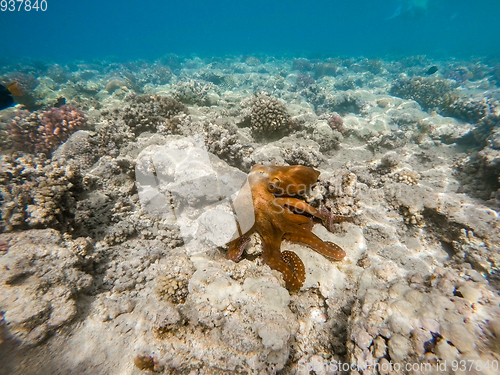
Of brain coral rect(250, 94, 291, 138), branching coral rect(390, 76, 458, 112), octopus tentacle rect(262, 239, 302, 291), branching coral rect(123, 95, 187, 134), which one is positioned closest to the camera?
octopus tentacle rect(262, 239, 302, 291)

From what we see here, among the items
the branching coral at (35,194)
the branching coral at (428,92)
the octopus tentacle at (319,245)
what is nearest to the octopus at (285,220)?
the octopus tentacle at (319,245)

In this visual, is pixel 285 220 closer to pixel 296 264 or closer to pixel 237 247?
pixel 296 264

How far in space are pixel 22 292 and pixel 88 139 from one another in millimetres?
3757

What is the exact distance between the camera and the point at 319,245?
2.48m

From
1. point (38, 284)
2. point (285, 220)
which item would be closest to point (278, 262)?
point (285, 220)

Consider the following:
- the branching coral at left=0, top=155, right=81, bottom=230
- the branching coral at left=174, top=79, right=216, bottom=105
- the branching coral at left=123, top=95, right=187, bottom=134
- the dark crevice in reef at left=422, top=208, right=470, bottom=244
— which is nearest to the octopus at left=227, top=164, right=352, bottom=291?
the dark crevice in reef at left=422, top=208, right=470, bottom=244

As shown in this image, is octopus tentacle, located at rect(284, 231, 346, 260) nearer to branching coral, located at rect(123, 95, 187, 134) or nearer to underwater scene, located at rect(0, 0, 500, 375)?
underwater scene, located at rect(0, 0, 500, 375)

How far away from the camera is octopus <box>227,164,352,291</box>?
2.41 m

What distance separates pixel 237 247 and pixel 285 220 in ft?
2.26

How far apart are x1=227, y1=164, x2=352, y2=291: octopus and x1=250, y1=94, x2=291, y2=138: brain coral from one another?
2989 mm

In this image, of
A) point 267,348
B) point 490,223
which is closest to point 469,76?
point 490,223

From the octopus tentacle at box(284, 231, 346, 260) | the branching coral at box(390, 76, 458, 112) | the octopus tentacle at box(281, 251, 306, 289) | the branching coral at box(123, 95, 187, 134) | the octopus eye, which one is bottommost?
the octopus tentacle at box(281, 251, 306, 289)

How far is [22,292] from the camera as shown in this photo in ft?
5.74

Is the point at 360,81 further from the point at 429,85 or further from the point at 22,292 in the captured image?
the point at 22,292
